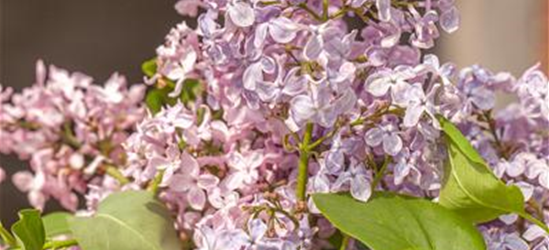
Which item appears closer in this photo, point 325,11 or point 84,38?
point 325,11

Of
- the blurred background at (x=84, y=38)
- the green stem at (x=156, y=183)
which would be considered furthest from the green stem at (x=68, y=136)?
the blurred background at (x=84, y=38)

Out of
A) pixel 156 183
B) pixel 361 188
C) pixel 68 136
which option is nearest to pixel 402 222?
pixel 361 188

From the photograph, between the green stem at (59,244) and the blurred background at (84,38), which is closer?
the green stem at (59,244)

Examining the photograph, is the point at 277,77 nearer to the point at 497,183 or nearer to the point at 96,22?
the point at 497,183

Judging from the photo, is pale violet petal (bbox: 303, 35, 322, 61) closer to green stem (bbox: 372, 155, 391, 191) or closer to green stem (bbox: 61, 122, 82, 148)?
green stem (bbox: 372, 155, 391, 191)

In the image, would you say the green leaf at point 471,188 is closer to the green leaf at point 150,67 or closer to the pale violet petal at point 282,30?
the pale violet petal at point 282,30

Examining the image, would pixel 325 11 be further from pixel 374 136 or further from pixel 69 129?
pixel 69 129
